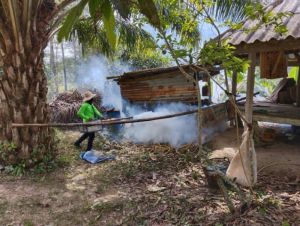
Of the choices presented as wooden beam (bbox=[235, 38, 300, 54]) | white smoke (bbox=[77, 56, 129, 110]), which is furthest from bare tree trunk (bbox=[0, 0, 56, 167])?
white smoke (bbox=[77, 56, 129, 110])

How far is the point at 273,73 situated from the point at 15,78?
16.0 feet

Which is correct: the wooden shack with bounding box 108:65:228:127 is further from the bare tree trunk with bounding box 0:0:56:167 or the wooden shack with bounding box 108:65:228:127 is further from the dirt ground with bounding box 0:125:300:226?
the bare tree trunk with bounding box 0:0:56:167

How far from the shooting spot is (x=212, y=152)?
6965 millimetres

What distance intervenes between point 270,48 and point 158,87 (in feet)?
16.0

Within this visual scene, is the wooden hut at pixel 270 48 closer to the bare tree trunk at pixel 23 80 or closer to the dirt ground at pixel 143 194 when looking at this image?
the dirt ground at pixel 143 194

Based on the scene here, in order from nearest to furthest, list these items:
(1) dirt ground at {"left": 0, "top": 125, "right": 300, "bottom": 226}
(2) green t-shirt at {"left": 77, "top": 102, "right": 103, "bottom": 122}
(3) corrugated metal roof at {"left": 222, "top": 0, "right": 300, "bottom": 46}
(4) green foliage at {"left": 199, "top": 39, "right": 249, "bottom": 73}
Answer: (4) green foliage at {"left": 199, "top": 39, "right": 249, "bottom": 73} < (1) dirt ground at {"left": 0, "top": 125, "right": 300, "bottom": 226} < (3) corrugated metal roof at {"left": 222, "top": 0, "right": 300, "bottom": 46} < (2) green t-shirt at {"left": 77, "top": 102, "right": 103, "bottom": 122}

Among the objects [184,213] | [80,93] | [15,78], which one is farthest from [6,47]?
[80,93]

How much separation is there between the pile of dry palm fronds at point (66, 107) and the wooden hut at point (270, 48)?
6.40 metres

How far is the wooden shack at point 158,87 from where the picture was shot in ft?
29.2

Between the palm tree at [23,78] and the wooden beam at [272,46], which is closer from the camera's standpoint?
the wooden beam at [272,46]

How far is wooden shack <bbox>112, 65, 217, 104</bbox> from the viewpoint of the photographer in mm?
8891

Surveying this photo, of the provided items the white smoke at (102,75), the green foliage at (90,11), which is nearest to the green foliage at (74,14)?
the green foliage at (90,11)

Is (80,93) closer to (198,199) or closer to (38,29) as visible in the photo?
(38,29)

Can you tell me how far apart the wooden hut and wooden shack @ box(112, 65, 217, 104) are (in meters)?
1.87
